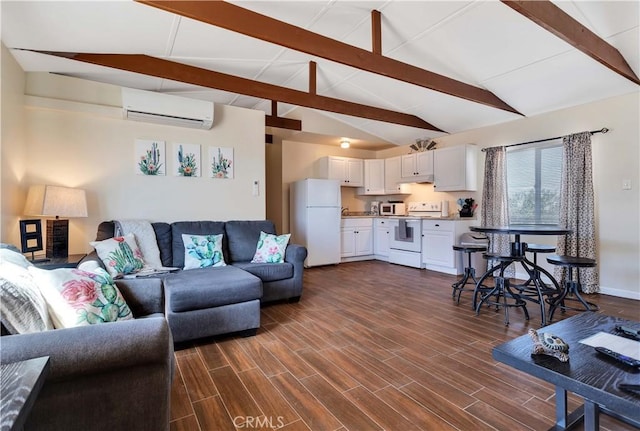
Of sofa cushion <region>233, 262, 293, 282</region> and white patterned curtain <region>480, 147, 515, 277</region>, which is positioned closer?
sofa cushion <region>233, 262, 293, 282</region>

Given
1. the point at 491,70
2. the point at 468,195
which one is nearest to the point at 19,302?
the point at 491,70

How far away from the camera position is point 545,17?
7.28 ft

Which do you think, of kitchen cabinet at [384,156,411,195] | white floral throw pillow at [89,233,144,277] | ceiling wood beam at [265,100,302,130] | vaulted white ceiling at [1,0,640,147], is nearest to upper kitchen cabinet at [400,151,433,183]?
kitchen cabinet at [384,156,411,195]

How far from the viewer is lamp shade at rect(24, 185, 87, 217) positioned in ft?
9.00

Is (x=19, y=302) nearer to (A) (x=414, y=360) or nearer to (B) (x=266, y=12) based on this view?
(A) (x=414, y=360)

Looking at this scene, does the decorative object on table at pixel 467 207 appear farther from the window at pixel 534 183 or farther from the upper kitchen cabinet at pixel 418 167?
the upper kitchen cabinet at pixel 418 167

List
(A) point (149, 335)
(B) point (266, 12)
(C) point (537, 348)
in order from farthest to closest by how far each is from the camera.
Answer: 1. (B) point (266, 12)
2. (C) point (537, 348)
3. (A) point (149, 335)

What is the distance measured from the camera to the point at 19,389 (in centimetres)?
74

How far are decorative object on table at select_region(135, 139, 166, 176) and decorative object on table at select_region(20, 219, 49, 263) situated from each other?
46.3 inches

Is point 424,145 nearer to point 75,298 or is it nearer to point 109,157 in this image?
point 109,157

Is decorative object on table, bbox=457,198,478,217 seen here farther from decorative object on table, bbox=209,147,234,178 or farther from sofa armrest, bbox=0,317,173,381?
sofa armrest, bbox=0,317,173,381

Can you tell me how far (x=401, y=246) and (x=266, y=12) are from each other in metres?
4.24

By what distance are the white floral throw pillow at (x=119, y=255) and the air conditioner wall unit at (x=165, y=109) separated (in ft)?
4.76

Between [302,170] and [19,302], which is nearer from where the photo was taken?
[19,302]
